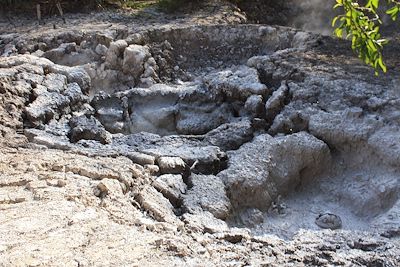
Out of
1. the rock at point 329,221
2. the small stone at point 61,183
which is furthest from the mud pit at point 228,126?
the small stone at point 61,183

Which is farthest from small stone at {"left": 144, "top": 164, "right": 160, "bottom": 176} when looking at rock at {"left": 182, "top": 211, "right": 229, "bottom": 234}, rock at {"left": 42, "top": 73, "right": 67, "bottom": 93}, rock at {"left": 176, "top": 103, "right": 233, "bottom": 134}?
rock at {"left": 42, "top": 73, "right": 67, "bottom": 93}

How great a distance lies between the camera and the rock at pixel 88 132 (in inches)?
149

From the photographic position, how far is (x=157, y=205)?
297 cm

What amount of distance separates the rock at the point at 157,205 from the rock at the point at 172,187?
4 cm

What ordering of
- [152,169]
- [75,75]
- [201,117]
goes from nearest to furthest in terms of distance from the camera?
Result: [152,169] < [201,117] < [75,75]

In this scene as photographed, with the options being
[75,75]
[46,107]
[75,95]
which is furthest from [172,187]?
[75,75]

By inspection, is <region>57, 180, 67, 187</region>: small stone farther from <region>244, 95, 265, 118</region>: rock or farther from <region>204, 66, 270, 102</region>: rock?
<region>204, 66, 270, 102</region>: rock

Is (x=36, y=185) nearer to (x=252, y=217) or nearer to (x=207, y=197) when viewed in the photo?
(x=207, y=197)

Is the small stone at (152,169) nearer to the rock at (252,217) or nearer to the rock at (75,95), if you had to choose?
the rock at (252,217)

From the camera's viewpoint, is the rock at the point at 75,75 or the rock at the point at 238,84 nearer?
the rock at the point at 238,84

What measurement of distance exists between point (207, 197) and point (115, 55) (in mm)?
2146

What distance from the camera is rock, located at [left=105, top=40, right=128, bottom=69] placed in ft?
16.0

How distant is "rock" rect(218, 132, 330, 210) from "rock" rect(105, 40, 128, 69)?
169 centimetres

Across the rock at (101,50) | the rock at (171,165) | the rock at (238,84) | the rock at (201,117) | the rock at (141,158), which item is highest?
the rock at (101,50)
